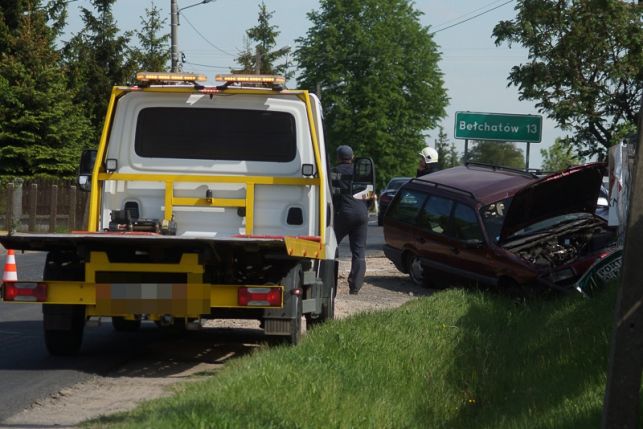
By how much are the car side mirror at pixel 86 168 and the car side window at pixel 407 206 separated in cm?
773

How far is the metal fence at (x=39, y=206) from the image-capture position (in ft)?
117

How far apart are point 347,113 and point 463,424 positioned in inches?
2685

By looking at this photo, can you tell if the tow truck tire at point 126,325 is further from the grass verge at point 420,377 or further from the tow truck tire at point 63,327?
the grass verge at point 420,377

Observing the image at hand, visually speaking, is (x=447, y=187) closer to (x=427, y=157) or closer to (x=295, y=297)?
(x=427, y=157)

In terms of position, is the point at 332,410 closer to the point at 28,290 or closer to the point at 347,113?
the point at 28,290

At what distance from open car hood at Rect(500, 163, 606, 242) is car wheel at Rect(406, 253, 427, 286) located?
268 centimetres

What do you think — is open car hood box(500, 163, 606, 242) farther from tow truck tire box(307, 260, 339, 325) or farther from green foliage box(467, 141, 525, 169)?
green foliage box(467, 141, 525, 169)

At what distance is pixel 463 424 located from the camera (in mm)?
9250

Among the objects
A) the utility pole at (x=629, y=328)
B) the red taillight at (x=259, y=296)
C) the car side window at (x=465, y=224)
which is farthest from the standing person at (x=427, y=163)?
the utility pole at (x=629, y=328)

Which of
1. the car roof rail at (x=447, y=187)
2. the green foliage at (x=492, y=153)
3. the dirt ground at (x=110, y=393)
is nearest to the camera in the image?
the dirt ground at (x=110, y=393)

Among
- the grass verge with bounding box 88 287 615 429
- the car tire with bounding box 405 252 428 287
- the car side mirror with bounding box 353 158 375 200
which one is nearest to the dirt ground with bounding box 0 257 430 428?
the grass verge with bounding box 88 287 615 429

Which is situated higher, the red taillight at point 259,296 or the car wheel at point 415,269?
the red taillight at point 259,296

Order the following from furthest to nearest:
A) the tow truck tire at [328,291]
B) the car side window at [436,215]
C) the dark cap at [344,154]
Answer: the car side window at [436,215] → the dark cap at [344,154] → the tow truck tire at [328,291]

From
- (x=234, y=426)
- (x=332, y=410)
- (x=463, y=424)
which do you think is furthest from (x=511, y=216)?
(x=234, y=426)
